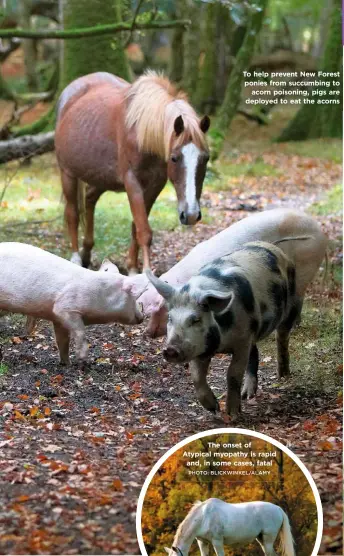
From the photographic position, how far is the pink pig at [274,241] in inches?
249

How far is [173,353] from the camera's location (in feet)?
15.8

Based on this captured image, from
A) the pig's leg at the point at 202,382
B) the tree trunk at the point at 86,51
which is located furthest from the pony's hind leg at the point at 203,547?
the tree trunk at the point at 86,51

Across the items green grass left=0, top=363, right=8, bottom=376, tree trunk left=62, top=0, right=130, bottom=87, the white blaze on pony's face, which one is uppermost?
tree trunk left=62, top=0, right=130, bottom=87

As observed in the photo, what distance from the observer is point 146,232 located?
812cm

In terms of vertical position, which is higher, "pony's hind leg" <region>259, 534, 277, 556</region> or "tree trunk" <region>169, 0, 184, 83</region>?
"tree trunk" <region>169, 0, 184, 83</region>

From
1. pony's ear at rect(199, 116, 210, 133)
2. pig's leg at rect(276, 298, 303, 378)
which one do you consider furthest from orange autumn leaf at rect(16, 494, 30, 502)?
pony's ear at rect(199, 116, 210, 133)

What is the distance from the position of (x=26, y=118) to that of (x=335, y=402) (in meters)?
11.7

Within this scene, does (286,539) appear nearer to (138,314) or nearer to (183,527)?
(183,527)

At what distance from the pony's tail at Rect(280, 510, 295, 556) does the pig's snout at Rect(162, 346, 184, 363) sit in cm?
108

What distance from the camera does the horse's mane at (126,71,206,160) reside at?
7043 mm

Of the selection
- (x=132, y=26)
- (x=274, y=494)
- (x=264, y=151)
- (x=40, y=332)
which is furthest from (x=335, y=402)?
(x=264, y=151)

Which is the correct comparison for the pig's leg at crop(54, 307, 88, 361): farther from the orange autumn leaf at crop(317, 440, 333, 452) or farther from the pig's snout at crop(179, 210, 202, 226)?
the orange autumn leaf at crop(317, 440, 333, 452)

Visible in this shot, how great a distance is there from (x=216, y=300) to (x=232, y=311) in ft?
0.93

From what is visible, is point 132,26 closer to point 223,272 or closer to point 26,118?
point 223,272
